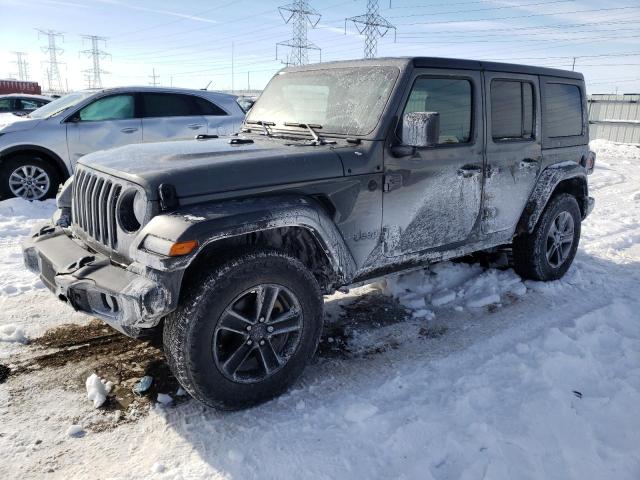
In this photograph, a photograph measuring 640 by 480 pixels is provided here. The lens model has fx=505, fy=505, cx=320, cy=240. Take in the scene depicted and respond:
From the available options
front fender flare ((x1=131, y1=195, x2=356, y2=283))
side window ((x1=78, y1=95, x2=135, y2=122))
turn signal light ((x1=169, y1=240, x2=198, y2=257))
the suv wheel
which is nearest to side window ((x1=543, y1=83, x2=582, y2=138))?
front fender flare ((x1=131, y1=195, x2=356, y2=283))

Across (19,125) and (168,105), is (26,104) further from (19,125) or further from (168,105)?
(168,105)

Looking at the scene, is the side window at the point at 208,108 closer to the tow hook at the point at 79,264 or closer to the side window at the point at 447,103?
the side window at the point at 447,103

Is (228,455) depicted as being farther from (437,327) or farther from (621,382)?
(621,382)

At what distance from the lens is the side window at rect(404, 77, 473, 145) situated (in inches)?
141

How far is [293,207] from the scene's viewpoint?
284 centimetres

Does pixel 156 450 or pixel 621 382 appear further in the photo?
pixel 621 382

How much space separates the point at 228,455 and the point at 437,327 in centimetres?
207

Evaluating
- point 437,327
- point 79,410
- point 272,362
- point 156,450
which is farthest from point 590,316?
point 79,410

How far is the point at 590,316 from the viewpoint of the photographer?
405 cm

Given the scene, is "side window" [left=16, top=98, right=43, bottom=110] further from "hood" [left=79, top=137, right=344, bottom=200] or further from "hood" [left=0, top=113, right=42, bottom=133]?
"hood" [left=79, top=137, right=344, bottom=200]

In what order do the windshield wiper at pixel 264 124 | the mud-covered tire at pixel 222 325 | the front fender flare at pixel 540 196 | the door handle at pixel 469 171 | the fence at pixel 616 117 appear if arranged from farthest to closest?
1. the fence at pixel 616 117
2. the front fender flare at pixel 540 196
3. the windshield wiper at pixel 264 124
4. the door handle at pixel 469 171
5. the mud-covered tire at pixel 222 325

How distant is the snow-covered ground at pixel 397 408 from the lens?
8.08 ft

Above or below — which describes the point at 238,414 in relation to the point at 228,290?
below

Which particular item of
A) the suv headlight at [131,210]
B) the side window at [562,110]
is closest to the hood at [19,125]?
the suv headlight at [131,210]
